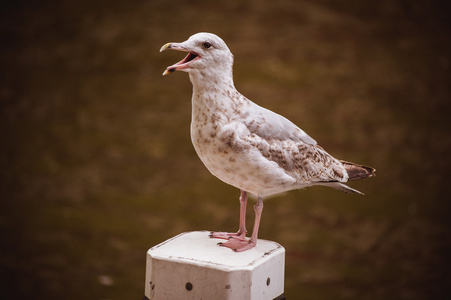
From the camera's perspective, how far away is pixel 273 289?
7.21 feet

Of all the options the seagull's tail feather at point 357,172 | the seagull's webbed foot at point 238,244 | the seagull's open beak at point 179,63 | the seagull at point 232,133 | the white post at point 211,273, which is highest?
the seagull's open beak at point 179,63

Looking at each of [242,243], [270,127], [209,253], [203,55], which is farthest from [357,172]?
[203,55]

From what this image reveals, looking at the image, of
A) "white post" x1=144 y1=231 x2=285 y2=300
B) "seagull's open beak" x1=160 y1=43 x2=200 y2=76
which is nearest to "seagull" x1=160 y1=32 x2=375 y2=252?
"seagull's open beak" x1=160 y1=43 x2=200 y2=76

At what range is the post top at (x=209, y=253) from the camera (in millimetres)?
2035

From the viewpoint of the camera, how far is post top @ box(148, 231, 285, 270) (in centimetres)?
204

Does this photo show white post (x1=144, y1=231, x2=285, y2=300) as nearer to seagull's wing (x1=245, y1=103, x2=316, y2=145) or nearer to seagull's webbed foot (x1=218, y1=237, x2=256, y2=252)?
seagull's webbed foot (x1=218, y1=237, x2=256, y2=252)

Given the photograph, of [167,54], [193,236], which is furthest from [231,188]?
[193,236]

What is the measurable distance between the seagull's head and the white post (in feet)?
2.48

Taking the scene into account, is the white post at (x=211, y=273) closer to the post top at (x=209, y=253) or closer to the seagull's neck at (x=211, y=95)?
the post top at (x=209, y=253)

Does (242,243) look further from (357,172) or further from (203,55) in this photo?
(203,55)

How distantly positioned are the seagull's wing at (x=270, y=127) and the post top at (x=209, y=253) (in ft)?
1.63

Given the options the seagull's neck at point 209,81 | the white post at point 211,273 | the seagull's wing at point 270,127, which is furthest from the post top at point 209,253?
the seagull's neck at point 209,81

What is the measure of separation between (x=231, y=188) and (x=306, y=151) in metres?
1.53

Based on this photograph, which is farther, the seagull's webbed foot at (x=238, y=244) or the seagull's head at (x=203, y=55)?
the seagull's webbed foot at (x=238, y=244)
